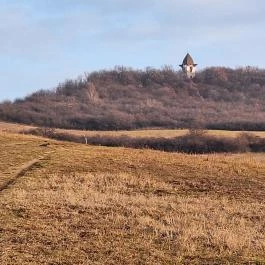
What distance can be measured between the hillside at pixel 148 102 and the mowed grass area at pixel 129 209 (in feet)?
285

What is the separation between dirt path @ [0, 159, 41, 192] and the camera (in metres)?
16.5

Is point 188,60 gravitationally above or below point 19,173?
above

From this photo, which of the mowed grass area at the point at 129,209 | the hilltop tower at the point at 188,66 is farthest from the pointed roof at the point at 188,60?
the mowed grass area at the point at 129,209

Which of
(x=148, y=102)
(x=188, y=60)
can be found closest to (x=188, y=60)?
(x=188, y=60)

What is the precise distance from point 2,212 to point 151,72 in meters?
187

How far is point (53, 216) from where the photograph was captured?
12.5 meters

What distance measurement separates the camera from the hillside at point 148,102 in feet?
392

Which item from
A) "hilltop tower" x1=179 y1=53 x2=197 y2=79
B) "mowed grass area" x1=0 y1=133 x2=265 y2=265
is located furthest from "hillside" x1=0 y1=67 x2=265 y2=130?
"mowed grass area" x1=0 y1=133 x2=265 y2=265

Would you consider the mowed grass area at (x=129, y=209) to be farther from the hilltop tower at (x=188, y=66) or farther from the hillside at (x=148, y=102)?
the hilltop tower at (x=188, y=66)

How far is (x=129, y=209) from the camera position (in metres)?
13.8

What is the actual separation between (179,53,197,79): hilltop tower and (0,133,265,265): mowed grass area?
513ft

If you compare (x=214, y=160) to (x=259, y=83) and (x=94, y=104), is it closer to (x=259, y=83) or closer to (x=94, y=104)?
(x=94, y=104)

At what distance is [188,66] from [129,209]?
6855 inches

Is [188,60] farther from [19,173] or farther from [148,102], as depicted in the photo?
[19,173]
